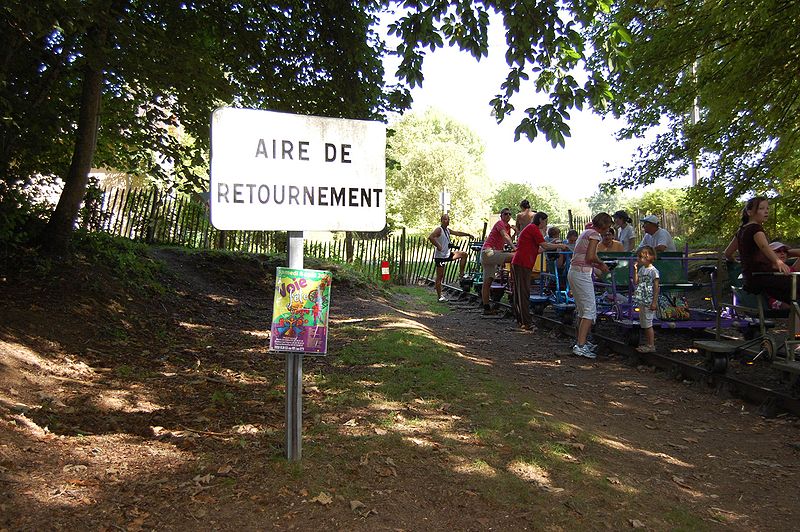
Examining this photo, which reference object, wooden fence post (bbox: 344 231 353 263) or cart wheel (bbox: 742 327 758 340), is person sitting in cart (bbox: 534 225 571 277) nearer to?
cart wheel (bbox: 742 327 758 340)

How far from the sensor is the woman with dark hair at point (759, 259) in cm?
580

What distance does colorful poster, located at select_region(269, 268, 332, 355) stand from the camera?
11.2 feet

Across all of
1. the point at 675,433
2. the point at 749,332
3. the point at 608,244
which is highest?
the point at 608,244

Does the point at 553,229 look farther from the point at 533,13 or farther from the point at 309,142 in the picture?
the point at 309,142

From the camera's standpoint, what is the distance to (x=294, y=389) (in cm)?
358

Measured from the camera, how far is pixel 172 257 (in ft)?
40.3

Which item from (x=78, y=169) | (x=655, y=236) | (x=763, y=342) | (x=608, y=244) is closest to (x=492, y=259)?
(x=608, y=244)

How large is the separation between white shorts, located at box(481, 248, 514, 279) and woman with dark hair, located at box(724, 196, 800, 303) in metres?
5.84

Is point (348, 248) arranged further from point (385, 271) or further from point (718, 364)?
point (718, 364)

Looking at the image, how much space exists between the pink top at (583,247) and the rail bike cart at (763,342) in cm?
169

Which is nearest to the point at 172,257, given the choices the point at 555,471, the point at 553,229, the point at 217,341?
the point at 217,341

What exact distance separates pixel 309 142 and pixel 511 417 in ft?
9.58

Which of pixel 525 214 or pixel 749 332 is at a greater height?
pixel 525 214

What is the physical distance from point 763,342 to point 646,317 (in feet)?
5.34
